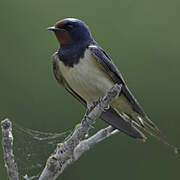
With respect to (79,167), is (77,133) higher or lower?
higher

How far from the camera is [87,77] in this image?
7.63 ft

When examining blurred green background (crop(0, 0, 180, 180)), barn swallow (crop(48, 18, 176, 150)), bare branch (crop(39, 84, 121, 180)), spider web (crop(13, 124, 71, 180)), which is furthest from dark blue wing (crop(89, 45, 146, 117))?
blurred green background (crop(0, 0, 180, 180))

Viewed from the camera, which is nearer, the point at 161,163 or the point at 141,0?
the point at 161,163

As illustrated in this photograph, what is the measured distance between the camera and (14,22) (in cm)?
432

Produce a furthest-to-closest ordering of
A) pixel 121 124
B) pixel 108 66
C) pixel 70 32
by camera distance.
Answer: pixel 70 32 → pixel 108 66 → pixel 121 124

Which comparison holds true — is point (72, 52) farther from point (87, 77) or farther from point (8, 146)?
point (8, 146)

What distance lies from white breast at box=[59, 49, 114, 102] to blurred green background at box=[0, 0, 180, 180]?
3.78 ft

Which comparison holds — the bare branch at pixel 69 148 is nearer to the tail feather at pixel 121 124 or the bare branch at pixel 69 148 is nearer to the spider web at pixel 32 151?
the tail feather at pixel 121 124

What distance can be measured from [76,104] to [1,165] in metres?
0.62

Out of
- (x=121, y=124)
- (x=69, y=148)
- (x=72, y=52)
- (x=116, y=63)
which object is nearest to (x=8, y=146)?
(x=69, y=148)

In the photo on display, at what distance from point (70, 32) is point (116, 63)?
131 cm

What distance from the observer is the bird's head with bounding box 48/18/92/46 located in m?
2.46

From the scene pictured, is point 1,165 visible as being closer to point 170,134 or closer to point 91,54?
point 170,134

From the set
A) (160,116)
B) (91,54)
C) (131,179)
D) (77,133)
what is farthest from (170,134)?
(77,133)
